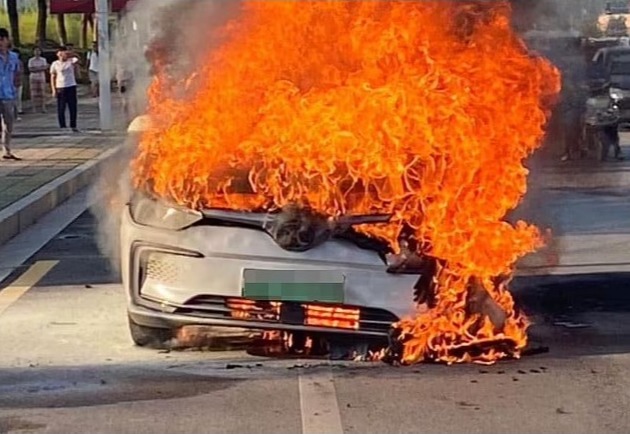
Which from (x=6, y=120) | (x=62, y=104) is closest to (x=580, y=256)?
(x=6, y=120)

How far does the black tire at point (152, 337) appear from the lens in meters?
8.10

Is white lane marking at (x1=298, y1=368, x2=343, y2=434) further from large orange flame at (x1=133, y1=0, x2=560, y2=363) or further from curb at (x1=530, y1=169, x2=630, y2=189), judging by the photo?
curb at (x1=530, y1=169, x2=630, y2=189)

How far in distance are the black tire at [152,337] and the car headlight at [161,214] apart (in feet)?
2.10

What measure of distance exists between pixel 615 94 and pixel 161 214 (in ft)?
61.1

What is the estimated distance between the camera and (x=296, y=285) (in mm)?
7352

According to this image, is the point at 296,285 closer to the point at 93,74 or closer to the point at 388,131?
the point at 388,131

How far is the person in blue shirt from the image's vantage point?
19062 millimetres

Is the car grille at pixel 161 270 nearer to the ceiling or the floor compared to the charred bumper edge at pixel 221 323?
nearer to the ceiling

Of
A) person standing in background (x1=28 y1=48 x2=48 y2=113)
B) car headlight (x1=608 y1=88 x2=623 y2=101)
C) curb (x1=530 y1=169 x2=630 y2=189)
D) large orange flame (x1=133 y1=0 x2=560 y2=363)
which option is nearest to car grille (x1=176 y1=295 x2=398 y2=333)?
large orange flame (x1=133 y1=0 x2=560 y2=363)

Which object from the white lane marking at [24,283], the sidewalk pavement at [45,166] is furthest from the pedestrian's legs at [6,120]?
the white lane marking at [24,283]

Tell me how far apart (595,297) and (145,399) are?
3943mm

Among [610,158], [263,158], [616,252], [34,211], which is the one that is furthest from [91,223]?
[610,158]

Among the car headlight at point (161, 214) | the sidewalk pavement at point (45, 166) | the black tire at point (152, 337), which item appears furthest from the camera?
the sidewalk pavement at point (45, 166)

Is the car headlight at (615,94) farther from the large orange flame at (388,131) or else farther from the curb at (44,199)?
the large orange flame at (388,131)
